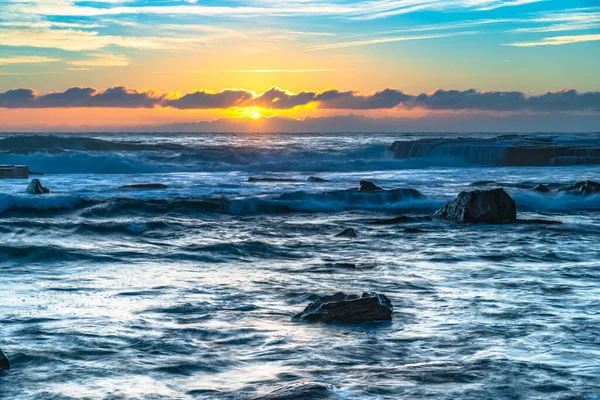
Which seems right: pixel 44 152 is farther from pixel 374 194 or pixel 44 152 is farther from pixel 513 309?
pixel 513 309

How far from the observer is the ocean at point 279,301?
5379 millimetres

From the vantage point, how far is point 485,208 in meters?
15.7

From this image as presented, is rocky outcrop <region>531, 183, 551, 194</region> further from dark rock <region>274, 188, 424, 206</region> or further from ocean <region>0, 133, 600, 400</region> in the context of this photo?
dark rock <region>274, 188, 424, 206</region>

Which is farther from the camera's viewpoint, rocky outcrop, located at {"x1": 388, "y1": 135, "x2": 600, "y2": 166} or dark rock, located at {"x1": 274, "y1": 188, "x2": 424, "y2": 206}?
rocky outcrop, located at {"x1": 388, "y1": 135, "x2": 600, "y2": 166}

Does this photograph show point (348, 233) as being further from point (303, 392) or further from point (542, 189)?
point (542, 189)

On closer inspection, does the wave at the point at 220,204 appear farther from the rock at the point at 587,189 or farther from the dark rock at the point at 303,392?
the dark rock at the point at 303,392

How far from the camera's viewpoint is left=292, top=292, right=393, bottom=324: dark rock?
696 cm

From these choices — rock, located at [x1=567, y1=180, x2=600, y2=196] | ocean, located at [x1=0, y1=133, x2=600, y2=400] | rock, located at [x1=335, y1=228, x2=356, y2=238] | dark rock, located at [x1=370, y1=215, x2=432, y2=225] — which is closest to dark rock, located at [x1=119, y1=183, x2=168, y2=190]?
ocean, located at [x1=0, y1=133, x2=600, y2=400]

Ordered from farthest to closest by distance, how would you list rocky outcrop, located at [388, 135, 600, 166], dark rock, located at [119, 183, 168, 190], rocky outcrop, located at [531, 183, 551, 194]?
rocky outcrop, located at [388, 135, 600, 166], dark rock, located at [119, 183, 168, 190], rocky outcrop, located at [531, 183, 551, 194]

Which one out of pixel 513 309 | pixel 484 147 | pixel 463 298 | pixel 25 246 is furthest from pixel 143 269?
pixel 484 147

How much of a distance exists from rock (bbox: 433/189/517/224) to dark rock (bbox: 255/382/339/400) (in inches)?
445

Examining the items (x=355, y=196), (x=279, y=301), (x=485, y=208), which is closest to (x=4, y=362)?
(x=279, y=301)

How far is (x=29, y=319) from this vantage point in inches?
281

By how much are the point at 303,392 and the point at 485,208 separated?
38.2 feet
